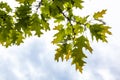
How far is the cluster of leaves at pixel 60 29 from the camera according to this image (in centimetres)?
394

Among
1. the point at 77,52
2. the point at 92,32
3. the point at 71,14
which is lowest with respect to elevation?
the point at 77,52

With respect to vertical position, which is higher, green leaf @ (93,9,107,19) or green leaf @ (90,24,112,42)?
green leaf @ (93,9,107,19)

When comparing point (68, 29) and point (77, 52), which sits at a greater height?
point (68, 29)

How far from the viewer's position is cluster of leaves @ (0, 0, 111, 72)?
3.94 meters

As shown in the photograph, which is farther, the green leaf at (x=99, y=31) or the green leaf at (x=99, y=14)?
the green leaf at (x=99, y=14)

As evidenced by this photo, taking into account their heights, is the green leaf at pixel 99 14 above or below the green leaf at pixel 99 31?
above

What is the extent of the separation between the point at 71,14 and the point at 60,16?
0.57 feet

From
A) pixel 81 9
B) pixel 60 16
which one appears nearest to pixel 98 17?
pixel 81 9

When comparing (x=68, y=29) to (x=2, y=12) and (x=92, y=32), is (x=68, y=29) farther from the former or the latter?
(x=2, y=12)

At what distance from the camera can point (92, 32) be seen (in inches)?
157

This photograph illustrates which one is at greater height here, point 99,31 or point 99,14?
point 99,14

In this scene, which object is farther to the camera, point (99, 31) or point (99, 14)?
point (99, 14)

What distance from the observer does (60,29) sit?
4.25 m

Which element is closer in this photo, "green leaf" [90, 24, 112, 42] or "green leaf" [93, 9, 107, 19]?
"green leaf" [90, 24, 112, 42]
